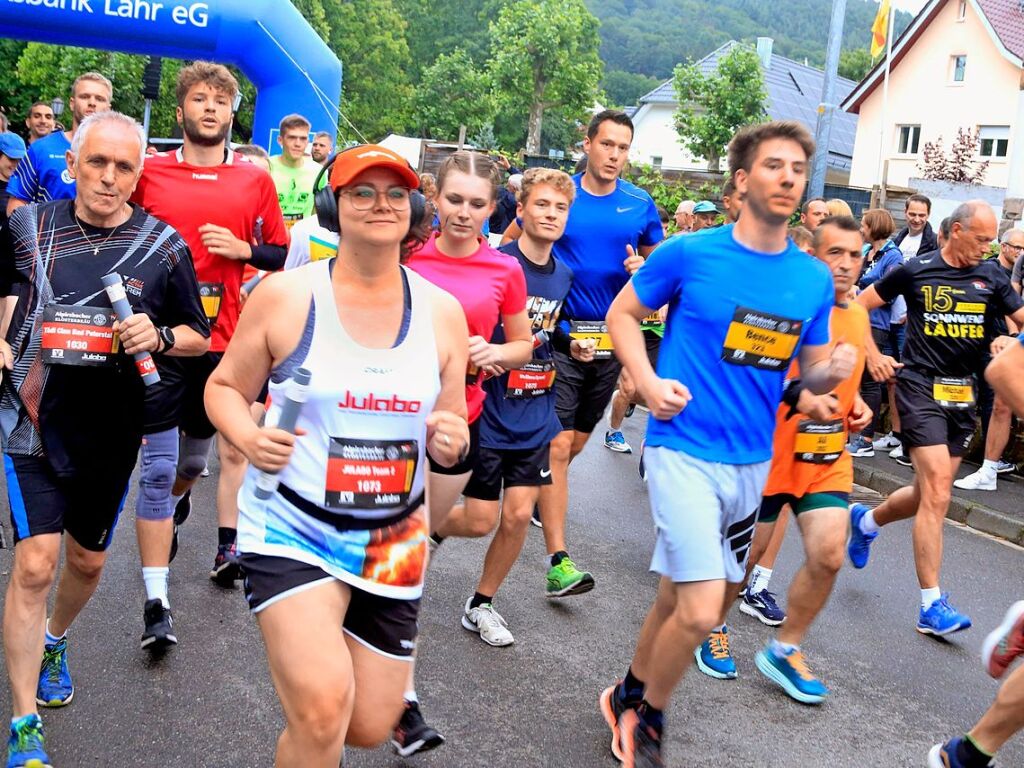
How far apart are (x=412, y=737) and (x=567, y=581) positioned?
1900 millimetres

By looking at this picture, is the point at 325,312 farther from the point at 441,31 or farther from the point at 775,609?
the point at 441,31

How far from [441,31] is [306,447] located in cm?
10569

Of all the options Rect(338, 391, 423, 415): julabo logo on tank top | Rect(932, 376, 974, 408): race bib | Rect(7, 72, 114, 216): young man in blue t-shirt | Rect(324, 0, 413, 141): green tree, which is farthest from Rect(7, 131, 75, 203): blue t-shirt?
Rect(324, 0, 413, 141): green tree

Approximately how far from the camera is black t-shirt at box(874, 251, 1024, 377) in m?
6.70

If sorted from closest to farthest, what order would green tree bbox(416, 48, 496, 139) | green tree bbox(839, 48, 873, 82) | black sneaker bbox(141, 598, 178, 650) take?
1. black sneaker bbox(141, 598, 178, 650)
2. green tree bbox(416, 48, 496, 139)
3. green tree bbox(839, 48, 873, 82)

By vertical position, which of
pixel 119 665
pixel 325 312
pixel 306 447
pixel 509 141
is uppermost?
pixel 509 141

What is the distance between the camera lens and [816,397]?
14.4 ft

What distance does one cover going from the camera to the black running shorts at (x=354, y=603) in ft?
10.2

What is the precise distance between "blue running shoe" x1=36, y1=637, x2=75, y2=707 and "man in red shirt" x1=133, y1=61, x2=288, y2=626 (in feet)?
3.84

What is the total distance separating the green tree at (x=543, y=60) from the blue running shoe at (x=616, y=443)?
60194mm

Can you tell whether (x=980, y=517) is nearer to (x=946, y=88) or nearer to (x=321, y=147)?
(x=321, y=147)

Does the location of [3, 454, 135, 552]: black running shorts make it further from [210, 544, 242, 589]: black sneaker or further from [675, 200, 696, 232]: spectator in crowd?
[675, 200, 696, 232]: spectator in crowd

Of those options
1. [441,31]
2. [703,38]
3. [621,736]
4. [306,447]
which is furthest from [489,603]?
[703,38]

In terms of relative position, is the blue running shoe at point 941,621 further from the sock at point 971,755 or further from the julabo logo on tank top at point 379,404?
the julabo logo on tank top at point 379,404
